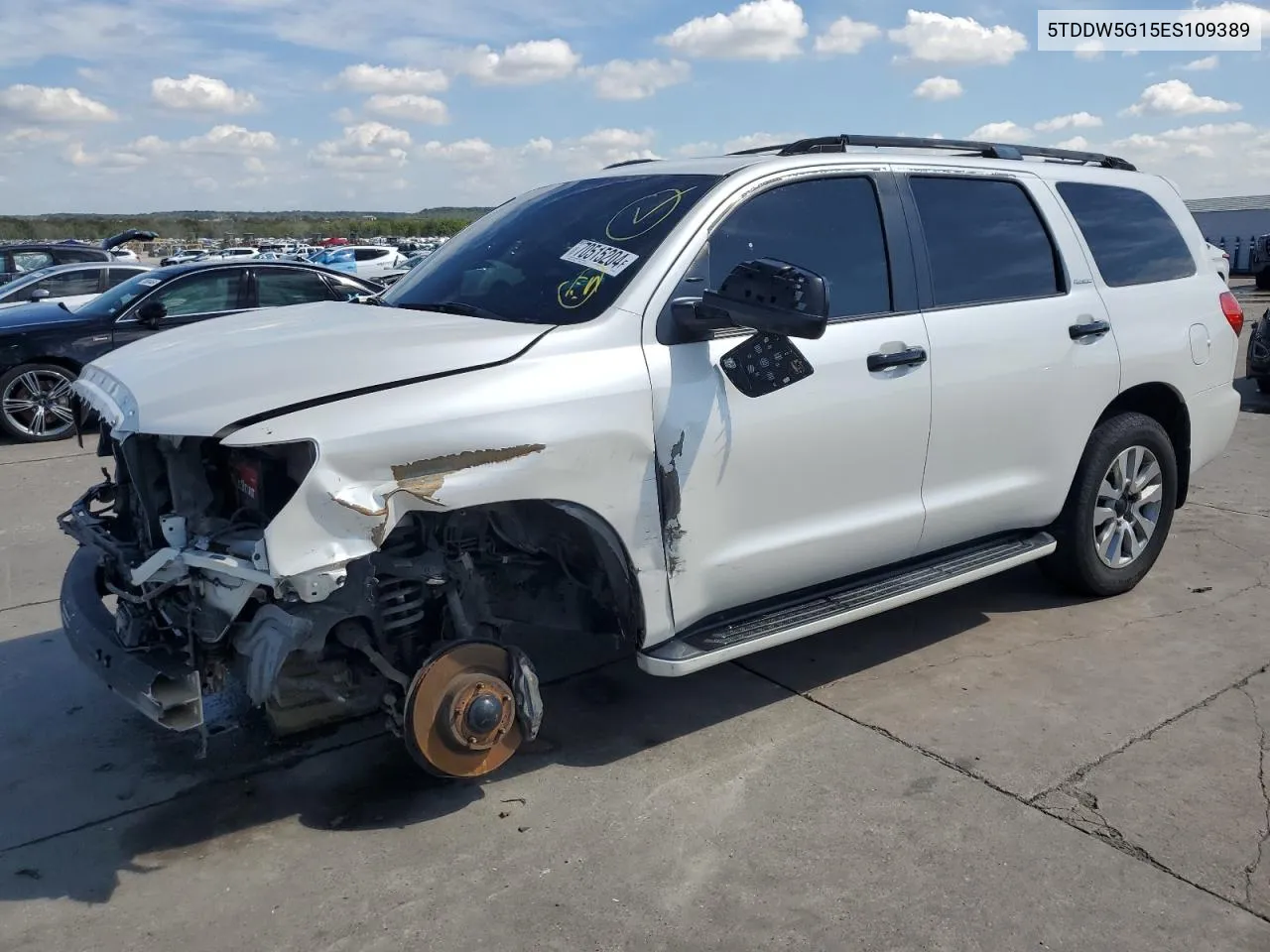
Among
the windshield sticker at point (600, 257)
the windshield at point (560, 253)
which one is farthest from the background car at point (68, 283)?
the windshield sticker at point (600, 257)

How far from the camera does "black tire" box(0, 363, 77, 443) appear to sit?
9.90 metres

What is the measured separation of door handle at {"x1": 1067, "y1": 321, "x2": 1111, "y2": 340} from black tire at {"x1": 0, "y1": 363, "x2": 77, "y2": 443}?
28.8ft

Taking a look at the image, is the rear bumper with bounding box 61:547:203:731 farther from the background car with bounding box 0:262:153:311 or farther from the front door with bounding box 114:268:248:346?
the background car with bounding box 0:262:153:311

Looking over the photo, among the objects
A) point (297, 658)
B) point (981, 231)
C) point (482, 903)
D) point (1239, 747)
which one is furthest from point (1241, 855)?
point (297, 658)

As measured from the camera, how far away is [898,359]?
159 inches

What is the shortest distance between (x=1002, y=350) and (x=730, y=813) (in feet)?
7.13

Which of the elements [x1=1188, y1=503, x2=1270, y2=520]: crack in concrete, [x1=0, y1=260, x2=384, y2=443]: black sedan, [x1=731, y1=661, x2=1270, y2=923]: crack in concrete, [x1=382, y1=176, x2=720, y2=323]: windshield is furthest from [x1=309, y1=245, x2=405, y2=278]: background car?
[x1=731, y1=661, x2=1270, y2=923]: crack in concrete

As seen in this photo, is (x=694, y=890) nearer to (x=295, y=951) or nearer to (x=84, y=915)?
(x=295, y=951)

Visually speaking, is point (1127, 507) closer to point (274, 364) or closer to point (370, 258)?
point (274, 364)

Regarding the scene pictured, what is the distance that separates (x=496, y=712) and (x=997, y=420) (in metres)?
2.37

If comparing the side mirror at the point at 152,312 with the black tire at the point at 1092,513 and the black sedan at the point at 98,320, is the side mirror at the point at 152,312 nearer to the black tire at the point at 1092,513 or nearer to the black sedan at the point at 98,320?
the black sedan at the point at 98,320

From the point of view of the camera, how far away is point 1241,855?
320cm

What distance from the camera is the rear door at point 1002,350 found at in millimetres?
4277

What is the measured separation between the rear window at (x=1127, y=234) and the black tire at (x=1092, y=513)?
69cm
